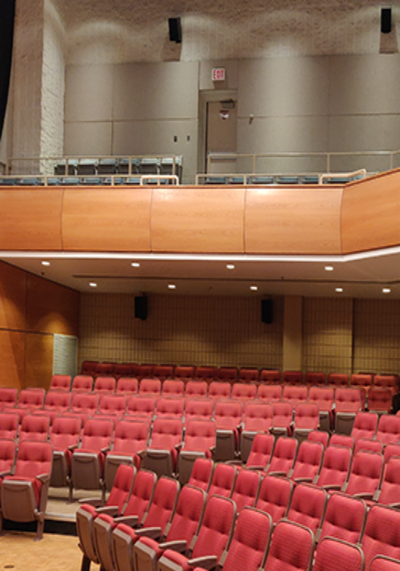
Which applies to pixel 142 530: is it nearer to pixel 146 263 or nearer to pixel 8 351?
pixel 146 263

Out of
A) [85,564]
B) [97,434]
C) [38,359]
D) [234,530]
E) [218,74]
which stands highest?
[218,74]

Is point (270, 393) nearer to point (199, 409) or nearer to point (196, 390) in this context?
point (196, 390)

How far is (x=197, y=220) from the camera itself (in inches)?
349

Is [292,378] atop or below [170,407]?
atop

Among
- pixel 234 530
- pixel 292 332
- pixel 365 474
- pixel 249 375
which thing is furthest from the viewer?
pixel 292 332

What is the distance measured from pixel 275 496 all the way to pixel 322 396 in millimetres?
5057

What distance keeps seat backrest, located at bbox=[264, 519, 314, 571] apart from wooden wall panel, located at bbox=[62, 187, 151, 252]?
19.7 ft

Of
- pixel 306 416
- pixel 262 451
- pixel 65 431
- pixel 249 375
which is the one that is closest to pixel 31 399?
pixel 65 431

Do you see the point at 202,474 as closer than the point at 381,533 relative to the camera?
No

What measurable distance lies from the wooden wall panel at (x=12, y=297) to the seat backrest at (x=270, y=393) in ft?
13.8

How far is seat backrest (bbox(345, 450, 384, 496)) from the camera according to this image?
5.14m

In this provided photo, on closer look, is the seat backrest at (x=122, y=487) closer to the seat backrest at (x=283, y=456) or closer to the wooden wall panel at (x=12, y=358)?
the seat backrest at (x=283, y=456)

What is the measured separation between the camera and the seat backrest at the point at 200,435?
6875 mm

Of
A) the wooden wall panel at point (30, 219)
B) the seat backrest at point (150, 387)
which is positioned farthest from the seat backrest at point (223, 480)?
the wooden wall panel at point (30, 219)
